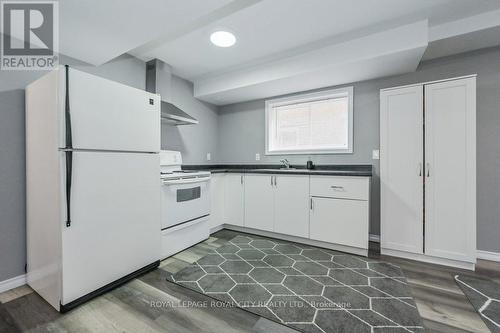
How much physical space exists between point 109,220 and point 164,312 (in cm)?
82

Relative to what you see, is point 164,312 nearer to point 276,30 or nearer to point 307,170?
point 307,170

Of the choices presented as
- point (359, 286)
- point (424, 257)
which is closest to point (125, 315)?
point (359, 286)

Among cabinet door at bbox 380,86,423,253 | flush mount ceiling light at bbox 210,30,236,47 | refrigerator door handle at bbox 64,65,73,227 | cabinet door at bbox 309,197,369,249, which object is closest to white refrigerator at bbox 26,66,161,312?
refrigerator door handle at bbox 64,65,73,227

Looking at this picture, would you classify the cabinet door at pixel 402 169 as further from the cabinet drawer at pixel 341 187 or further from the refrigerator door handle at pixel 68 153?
the refrigerator door handle at pixel 68 153

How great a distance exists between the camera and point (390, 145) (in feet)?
7.94

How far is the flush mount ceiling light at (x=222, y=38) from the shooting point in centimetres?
227

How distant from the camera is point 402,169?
2365 mm

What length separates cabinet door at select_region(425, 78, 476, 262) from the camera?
209 centimetres

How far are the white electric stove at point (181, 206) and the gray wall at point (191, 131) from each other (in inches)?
11.9

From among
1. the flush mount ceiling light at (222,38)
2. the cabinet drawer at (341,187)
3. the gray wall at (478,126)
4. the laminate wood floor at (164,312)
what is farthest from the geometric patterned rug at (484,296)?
the flush mount ceiling light at (222,38)

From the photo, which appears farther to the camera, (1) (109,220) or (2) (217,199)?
(2) (217,199)

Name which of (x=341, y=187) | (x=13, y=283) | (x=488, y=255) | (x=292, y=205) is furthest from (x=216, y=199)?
(x=488, y=255)

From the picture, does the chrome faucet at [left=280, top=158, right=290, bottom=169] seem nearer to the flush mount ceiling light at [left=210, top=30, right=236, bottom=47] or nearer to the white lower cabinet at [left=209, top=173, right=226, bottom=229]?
the white lower cabinet at [left=209, top=173, right=226, bottom=229]

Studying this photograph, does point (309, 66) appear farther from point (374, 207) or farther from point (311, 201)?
point (374, 207)
